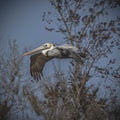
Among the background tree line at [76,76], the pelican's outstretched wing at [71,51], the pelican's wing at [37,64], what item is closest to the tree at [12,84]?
the background tree line at [76,76]


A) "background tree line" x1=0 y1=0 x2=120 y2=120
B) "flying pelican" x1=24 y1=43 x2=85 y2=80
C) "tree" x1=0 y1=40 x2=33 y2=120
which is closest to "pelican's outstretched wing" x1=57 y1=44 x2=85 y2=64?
"flying pelican" x1=24 y1=43 x2=85 y2=80

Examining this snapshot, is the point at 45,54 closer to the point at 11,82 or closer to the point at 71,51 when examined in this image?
the point at 71,51

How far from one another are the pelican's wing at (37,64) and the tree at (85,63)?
0.36ft

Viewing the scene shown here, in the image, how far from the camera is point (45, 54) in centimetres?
197

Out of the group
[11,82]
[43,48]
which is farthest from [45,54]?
[11,82]

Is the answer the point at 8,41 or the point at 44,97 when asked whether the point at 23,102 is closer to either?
the point at 44,97

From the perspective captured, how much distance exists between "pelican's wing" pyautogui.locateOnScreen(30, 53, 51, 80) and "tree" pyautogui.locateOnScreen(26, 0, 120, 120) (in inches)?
4.3

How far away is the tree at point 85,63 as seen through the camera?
1978 millimetres

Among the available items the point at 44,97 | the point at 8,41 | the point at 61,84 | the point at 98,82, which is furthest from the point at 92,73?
the point at 8,41

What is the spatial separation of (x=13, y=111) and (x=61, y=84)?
Answer: 0.39 meters

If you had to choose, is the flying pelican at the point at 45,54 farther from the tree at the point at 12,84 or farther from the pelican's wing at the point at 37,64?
the tree at the point at 12,84

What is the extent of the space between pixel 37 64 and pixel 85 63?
0.34 meters

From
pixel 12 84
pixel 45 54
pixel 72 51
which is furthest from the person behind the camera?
pixel 12 84

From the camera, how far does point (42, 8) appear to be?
2.21 m
